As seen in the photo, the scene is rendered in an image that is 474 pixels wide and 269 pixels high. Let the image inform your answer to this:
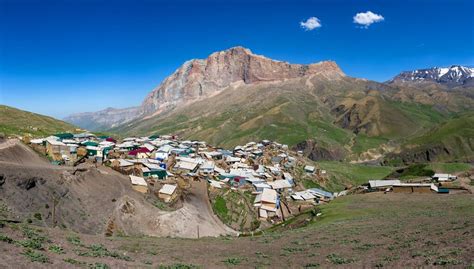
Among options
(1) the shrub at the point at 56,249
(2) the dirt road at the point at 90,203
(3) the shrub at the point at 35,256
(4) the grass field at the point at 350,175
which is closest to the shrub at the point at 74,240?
(1) the shrub at the point at 56,249

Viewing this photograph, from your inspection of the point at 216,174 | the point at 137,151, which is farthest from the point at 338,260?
the point at 137,151

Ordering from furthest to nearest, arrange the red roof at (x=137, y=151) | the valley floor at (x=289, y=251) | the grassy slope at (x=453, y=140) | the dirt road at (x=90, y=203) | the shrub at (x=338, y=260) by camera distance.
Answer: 1. the grassy slope at (x=453, y=140)
2. the red roof at (x=137, y=151)
3. the dirt road at (x=90, y=203)
4. the shrub at (x=338, y=260)
5. the valley floor at (x=289, y=251)

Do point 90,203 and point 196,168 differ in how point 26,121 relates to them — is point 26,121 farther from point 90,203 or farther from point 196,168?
point 90,203

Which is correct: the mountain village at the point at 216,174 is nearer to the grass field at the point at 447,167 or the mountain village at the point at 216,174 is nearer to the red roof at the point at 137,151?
the red roof at the point at 137,151

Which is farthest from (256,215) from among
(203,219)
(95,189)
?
(95,189)

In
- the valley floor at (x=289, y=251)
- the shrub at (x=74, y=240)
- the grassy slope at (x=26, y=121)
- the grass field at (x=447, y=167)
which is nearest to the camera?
the valley floor at (x=289, y=251)

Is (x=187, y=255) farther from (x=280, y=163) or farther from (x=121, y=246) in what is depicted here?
(x=280, y=163)

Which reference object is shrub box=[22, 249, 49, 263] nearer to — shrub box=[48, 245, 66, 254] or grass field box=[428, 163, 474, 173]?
shrub box=[48, 245, 66, 254]
